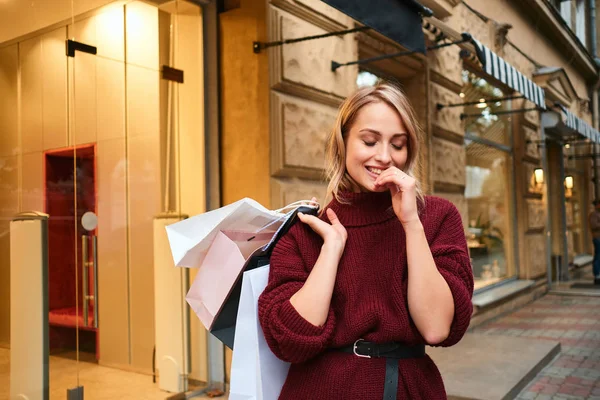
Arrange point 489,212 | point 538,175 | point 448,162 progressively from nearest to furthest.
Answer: point 448,162, point 489,212, point 538,175

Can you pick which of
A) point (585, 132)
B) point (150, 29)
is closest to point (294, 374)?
point (150, 29)

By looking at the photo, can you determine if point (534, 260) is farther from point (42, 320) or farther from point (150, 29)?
point (42, 320)

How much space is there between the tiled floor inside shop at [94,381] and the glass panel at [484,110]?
5842mm

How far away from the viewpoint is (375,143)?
153cm

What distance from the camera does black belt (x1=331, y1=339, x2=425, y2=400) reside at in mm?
1397

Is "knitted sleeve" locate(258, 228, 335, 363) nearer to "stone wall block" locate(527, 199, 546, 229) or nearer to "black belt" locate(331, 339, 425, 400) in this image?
"black belt" locate(331, 339, 425, 400)

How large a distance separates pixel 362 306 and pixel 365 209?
29 centimetres

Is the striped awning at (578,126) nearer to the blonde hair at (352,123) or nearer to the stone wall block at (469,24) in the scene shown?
the stone wall block at (469,24)

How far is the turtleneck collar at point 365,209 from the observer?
1553mm

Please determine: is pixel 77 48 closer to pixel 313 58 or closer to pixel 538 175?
pixel 313 58

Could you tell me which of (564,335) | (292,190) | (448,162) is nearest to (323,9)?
(292,190)

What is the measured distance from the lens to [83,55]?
3.63m

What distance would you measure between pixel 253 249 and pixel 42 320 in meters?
2.11

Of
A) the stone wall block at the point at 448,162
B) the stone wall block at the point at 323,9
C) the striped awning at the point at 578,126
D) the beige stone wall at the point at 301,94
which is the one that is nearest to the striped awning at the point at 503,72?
the stone wall block at the point at 448,162
